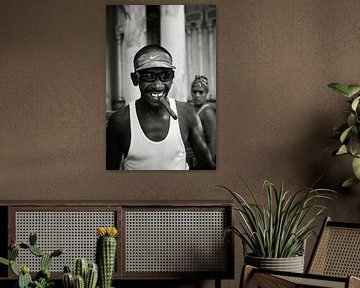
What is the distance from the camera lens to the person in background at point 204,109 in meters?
5.64

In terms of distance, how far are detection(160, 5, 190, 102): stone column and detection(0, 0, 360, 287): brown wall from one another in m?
0.09

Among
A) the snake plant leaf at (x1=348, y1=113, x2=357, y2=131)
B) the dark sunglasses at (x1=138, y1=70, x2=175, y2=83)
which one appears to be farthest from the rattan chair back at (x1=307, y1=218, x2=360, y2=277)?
the dark sunglasses at (x1=138, y1=70, x2=175, y2=83)

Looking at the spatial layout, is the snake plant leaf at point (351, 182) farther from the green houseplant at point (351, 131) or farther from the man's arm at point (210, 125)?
the man's arm at point (210, 125)

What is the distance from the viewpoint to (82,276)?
154 inches

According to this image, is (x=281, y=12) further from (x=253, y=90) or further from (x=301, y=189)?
(x=301, y=189)

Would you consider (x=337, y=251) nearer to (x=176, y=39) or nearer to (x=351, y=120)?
(x=351, y=120)

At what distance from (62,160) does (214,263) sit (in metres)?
1.32

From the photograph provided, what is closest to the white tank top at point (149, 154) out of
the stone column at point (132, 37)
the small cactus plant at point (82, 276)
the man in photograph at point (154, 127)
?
the man in photograph at point (154, 127)

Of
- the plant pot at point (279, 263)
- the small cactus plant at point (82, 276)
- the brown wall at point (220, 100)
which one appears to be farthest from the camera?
the brown wall at point (220, 100)

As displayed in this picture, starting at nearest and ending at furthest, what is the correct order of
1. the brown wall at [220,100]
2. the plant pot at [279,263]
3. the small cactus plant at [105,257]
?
the small cactus plant at [105,257]
the plant pot at [279,263]
the brown wall at [220,100]

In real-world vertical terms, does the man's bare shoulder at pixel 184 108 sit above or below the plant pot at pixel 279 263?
A: above

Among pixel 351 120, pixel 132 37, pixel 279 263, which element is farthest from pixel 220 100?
pixel 279 263

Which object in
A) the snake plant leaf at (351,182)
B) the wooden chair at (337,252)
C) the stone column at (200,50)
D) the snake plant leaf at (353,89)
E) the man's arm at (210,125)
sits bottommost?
the wooden chair at (337,252)

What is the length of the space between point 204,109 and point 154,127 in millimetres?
383
